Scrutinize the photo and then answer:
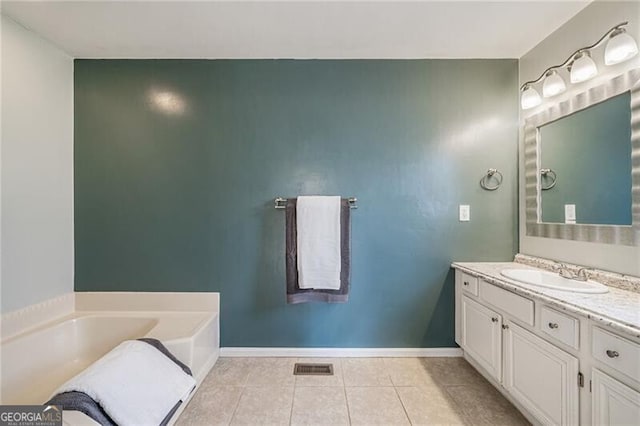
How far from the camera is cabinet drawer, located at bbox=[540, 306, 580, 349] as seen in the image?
120cm

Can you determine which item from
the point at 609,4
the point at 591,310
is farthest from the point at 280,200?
the point at 609,4

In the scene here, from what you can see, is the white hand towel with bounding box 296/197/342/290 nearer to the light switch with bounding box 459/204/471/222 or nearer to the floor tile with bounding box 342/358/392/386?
the floor tile with bounding box 342/358/392/386

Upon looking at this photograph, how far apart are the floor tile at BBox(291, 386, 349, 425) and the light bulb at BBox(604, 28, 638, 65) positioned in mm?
2329

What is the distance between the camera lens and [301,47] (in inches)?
82.0

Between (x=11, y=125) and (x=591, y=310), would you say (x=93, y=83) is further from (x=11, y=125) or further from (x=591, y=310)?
(x=591, y=310)

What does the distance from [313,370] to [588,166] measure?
2161 millimetres

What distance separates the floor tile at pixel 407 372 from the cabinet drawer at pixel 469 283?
0.65 meters

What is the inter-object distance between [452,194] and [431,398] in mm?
1410

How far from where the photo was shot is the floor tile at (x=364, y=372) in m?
1.91

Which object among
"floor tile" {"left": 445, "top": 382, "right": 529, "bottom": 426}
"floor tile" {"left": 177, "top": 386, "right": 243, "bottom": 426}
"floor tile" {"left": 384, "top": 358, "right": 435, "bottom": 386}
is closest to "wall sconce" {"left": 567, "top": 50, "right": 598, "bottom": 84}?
"floor tile" {"left": 445, "top": 382, "right": 529, "bottom": 426}

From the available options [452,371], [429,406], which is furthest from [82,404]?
[452,371]

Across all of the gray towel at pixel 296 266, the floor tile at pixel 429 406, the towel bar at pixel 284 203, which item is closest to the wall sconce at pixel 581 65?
the towel bar at pixel 284 203

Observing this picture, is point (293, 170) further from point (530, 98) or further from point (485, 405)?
point (485, 405)

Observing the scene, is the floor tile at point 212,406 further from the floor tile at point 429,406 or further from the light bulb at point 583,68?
the light bulb at point 583,68
